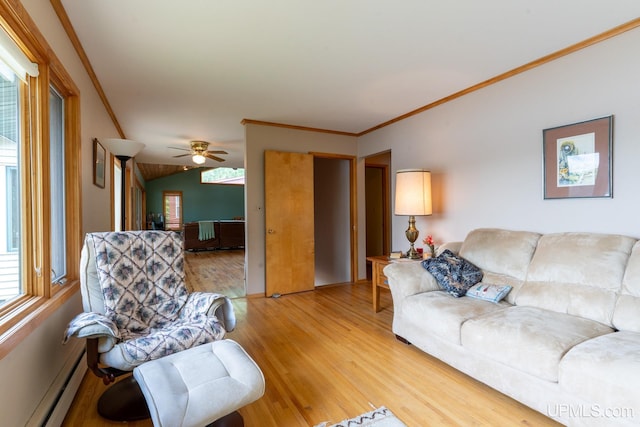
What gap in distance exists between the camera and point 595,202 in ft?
7.61

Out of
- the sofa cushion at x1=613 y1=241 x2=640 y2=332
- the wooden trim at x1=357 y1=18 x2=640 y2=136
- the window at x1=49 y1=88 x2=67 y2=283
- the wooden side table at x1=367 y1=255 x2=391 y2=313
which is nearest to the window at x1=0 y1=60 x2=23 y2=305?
the window at x1=49 y1=88 x2=67 y2=283

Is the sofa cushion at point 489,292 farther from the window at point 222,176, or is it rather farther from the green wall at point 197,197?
the green wall at point 197,197

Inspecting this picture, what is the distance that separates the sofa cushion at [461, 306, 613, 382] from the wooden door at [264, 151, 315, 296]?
8.88ft

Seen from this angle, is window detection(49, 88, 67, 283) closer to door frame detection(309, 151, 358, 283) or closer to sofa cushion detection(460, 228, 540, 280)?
sofa cushion detection(460, 228, 540, 280)

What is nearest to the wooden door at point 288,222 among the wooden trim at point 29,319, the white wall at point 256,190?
the white wall at point 256,190

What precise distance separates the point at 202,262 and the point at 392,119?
5.46 m

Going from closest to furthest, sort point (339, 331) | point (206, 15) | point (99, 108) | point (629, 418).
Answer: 1. point (629, 418)
2. point (206, 15)
3. point (339, 331)
4. point (99, 108)

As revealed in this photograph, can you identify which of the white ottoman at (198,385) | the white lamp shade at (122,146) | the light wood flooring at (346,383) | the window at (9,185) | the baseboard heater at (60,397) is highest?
the white lamp shade at (122,146)

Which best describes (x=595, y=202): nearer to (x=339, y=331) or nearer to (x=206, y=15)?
(x=339, y=331)

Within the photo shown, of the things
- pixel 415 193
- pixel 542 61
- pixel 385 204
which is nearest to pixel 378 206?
pixel 385 204

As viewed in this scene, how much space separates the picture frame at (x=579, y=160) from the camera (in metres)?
2.25

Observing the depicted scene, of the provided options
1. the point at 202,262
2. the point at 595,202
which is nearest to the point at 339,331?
the point at 595,202

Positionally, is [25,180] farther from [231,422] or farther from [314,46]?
[314,46]

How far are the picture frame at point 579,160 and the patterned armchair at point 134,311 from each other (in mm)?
2692
